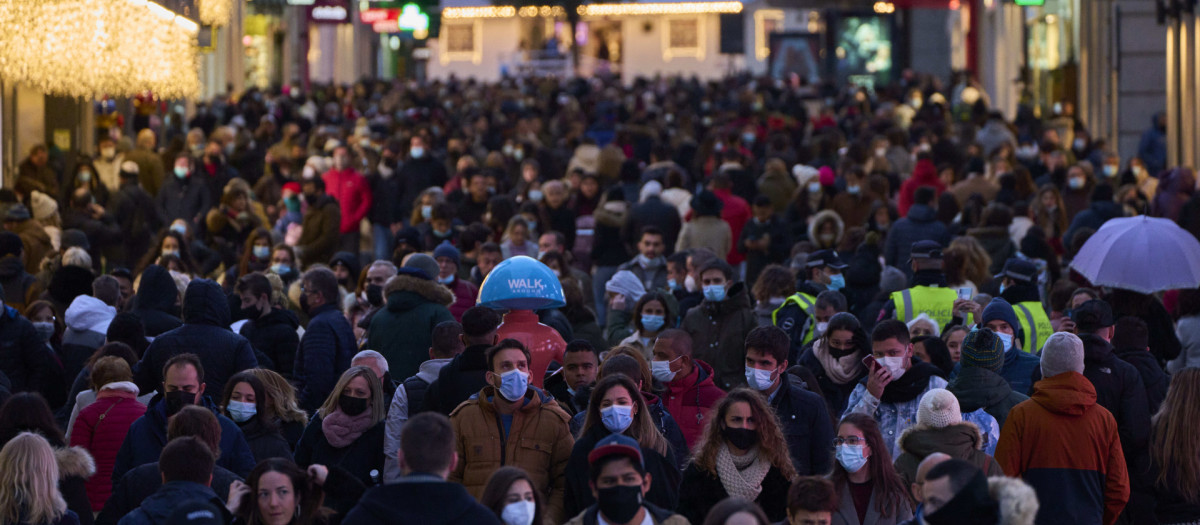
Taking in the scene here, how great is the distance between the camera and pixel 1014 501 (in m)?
5.61

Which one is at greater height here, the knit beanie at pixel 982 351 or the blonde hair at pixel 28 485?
the knit beanie at pixel 982 351

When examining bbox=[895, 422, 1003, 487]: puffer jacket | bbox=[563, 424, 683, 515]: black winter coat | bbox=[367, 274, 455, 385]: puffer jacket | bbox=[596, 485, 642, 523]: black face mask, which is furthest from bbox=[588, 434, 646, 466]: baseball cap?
bbox=[367, 274, 455, 385]: puffer jacket

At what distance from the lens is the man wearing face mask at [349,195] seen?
18.1 metres

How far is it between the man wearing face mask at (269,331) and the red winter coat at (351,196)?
7732 millimetres

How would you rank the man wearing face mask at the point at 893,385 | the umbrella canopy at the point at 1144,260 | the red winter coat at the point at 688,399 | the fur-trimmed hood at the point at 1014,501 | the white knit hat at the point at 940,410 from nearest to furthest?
the fur-trimmed hood at the point at 1014,501 < the white knit hat at the point at 940,410 < the man wearing face mask at the point at 893,385 < the red winter coat at the point at 688,399 < the umbrella canopy at the point at 1144,260

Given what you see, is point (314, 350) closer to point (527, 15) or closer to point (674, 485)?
point (674, 485)

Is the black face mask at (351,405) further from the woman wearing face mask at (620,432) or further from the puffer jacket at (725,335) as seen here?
the puffer jacket at (725,335)

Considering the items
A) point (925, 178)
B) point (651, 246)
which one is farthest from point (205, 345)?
point (925, 178)

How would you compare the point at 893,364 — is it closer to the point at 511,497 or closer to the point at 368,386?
the point at 368,386

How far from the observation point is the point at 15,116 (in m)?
21.1

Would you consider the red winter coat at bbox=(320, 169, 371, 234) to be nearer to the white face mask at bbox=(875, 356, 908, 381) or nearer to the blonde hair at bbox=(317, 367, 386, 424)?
the blonde hair at bbox=(317, 367, 386, 424)

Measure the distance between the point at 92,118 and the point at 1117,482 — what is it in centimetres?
1842

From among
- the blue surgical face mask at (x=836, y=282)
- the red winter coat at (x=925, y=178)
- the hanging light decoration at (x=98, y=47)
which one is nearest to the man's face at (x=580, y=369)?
the blue surgical face mask at (x=836, y=282)

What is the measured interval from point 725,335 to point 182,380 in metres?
3.49
